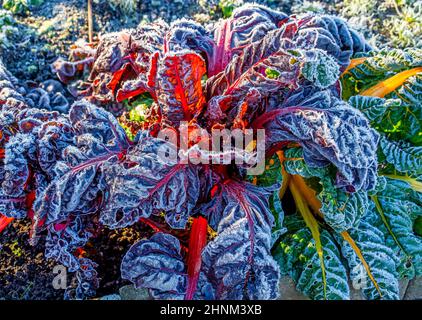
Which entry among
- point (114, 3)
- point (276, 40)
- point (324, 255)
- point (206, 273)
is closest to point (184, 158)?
point (206, 273)

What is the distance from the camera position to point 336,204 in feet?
7.63

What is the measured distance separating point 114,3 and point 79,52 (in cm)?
65

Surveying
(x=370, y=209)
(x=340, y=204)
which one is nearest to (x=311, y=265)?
(x=340, y=204)

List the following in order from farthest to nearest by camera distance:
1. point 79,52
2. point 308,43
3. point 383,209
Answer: point 79,52 → point 383,209 → point 308,43

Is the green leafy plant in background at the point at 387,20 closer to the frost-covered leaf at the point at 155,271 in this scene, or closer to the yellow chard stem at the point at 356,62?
the yellow chard stem at the point at 356,62

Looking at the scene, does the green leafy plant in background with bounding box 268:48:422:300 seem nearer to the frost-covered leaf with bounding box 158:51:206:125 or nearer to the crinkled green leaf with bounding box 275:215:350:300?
the crinkled green leaf with bounding box 275:215:350:300

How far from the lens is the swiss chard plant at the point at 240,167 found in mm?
2117

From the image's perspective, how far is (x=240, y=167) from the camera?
7.79 ft

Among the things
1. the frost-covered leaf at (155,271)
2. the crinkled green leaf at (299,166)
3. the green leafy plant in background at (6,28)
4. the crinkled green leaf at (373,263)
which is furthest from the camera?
the green leafy plant in background at (6,28)

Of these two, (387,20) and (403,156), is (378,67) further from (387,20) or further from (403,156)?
(387,20)

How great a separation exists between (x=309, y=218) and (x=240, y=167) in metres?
0.57

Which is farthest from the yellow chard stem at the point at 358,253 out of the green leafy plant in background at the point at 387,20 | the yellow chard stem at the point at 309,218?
the green leafy plant in background at the point at 387,20

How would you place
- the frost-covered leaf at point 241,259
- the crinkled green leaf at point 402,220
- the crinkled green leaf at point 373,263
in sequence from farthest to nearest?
the crinkled green leaf at point 402,220, the crinkled green leaf at point 373,263, the frost-covered leaf at point 241,259

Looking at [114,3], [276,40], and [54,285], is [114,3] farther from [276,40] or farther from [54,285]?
[54,285]
